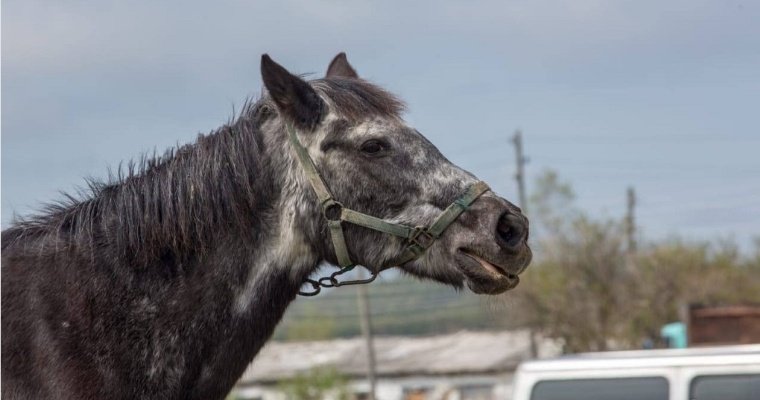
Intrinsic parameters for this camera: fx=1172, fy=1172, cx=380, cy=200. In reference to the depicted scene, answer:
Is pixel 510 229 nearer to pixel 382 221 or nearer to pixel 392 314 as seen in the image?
pixel 382 221

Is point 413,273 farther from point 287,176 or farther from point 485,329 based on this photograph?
point 485,329

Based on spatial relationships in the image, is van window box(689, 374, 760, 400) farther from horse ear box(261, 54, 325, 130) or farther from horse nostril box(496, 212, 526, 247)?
horse ear box(261, 54, 325, 130)

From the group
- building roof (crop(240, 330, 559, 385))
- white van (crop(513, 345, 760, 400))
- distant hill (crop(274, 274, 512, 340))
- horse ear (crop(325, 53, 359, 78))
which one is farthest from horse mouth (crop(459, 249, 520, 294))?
distant hill (crop(274, 274, 512, 340))

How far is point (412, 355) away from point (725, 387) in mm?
36156

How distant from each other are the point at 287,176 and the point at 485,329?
4511 cm

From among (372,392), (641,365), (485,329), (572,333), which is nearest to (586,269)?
(572,333)

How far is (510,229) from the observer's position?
4262 mm

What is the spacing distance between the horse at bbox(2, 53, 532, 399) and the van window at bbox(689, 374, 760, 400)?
4134 mm

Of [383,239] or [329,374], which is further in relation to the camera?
[329,374]

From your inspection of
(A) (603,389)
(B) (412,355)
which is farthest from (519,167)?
(A) (603,389)

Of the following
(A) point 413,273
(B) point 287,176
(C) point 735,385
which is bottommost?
(C) point 735,385

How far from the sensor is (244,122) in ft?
14.7

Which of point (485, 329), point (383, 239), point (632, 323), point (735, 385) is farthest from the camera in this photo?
point (485, 329)

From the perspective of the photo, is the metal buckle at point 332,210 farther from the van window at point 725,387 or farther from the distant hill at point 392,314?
the distant hill at point 392,314
